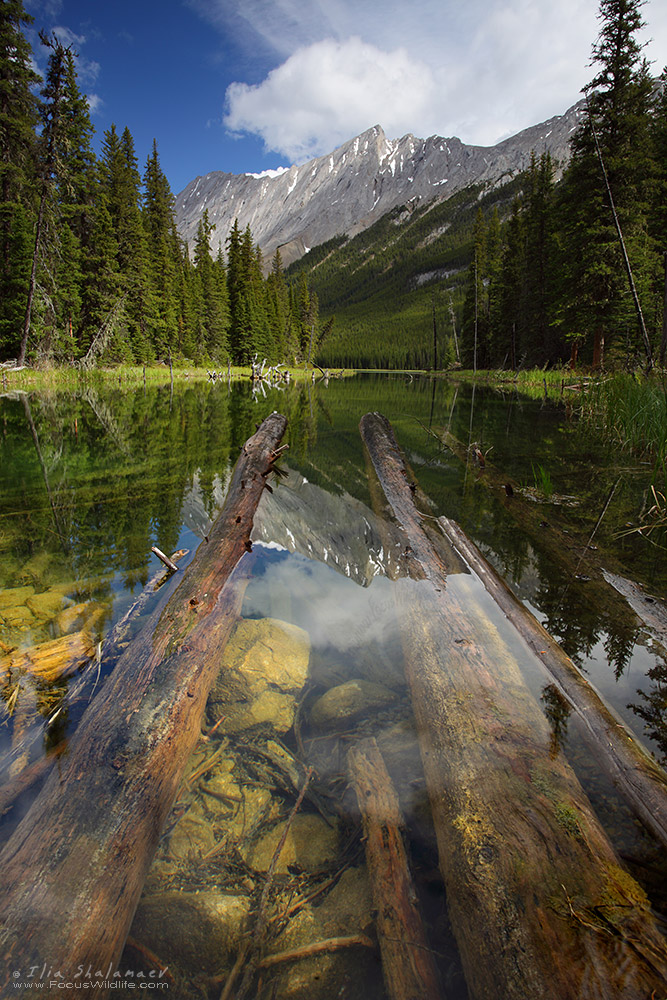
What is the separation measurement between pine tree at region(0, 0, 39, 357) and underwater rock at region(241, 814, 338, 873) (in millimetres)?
29045

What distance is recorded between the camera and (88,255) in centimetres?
3216

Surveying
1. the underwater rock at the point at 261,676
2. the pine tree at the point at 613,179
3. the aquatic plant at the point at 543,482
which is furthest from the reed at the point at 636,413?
the pine tree at the point at 613,179

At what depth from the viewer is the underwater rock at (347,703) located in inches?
109

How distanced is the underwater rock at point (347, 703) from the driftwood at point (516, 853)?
0.30 m

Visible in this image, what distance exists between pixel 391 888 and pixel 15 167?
105 ft

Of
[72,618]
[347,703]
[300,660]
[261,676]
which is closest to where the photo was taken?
[347,703]

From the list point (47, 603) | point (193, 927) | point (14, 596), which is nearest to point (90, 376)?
point (14, 596)

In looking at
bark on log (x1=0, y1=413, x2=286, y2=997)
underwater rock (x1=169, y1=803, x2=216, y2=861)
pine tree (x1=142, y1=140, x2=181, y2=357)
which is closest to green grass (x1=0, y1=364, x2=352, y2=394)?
pine tree (x1=142, y1=140, x2=181, y2=357)

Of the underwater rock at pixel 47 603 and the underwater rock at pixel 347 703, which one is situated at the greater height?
the underwater rock at pixel 47 603

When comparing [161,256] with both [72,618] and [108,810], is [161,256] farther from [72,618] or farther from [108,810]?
[108,810]

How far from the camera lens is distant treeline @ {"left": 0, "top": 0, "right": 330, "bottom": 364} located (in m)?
22.2

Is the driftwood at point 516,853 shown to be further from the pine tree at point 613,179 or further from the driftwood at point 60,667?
the pine tree at point 613,179

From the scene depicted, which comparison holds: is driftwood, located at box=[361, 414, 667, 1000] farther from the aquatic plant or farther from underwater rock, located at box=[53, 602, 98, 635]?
the aquatic plant

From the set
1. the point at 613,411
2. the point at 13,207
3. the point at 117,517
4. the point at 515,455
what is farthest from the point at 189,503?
the point at 13,207
